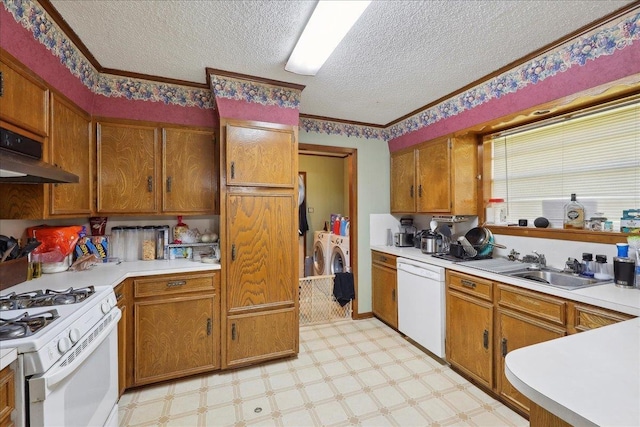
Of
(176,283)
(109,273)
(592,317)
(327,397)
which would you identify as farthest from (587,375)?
(109,273)

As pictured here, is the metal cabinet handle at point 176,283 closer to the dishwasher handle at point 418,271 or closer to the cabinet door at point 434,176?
the dishwasher handle at point 418,271

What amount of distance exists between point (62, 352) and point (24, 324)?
174 millimetres

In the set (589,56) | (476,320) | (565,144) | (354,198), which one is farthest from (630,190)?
(354,198)

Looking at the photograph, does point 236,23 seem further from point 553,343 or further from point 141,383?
point 141,383

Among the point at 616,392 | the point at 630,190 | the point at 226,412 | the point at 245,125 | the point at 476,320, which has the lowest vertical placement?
the point at 226,412

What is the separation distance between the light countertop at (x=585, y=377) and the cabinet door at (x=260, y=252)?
184 cm

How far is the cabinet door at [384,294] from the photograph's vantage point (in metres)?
3.13

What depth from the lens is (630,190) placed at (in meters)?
1.85

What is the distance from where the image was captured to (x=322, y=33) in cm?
168

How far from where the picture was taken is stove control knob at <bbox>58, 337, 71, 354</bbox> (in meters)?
1.13

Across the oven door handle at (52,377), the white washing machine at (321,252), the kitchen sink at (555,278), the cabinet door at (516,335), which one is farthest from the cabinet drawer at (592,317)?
the white washing machine at (321,252)

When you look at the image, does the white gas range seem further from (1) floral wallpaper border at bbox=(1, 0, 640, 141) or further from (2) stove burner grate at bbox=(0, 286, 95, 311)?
(1) floral wallpaper border at bbox=(1, 0, 640, 141)

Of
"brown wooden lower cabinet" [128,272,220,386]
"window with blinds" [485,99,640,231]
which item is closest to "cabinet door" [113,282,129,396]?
"brown wooden lower cabinet" [128,272,220,386]

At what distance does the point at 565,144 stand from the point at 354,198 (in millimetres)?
2010
